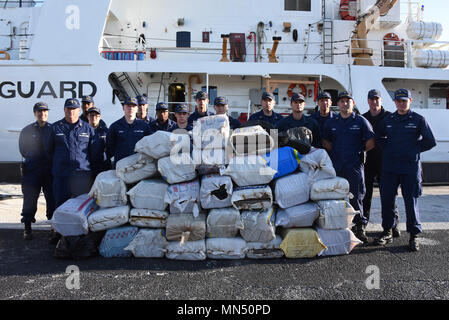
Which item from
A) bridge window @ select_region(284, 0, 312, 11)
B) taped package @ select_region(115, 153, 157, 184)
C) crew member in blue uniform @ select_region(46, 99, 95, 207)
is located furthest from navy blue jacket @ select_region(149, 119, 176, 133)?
bridge window @ select_region(284, 0, 312, 11)

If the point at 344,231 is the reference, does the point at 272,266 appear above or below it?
below

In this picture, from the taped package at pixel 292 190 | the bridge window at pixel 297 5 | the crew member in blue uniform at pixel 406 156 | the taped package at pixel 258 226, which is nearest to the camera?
the taped package at pixel 258 226

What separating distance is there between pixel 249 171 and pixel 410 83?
25.4ft

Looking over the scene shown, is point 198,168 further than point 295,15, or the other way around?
point 295,15

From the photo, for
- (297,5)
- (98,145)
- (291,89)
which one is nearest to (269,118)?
(98,145)

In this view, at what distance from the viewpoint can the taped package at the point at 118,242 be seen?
3.19 metres

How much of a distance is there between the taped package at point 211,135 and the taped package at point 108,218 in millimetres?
979

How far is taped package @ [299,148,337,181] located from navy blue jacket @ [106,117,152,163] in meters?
1.95

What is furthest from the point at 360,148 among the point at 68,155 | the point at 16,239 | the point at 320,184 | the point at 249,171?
the point at 16,239

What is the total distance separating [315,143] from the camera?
3926 millimetres

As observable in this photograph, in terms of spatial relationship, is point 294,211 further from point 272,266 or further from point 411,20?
point 411,20

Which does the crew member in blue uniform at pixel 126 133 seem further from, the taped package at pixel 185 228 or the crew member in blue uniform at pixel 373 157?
the crew member in blue uniform at pixel 373 157

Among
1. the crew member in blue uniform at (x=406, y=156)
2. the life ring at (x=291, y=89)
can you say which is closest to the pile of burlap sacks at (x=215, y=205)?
the crew member in blue uniform at (x=406, y=156)

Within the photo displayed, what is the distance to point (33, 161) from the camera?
12.6ft
